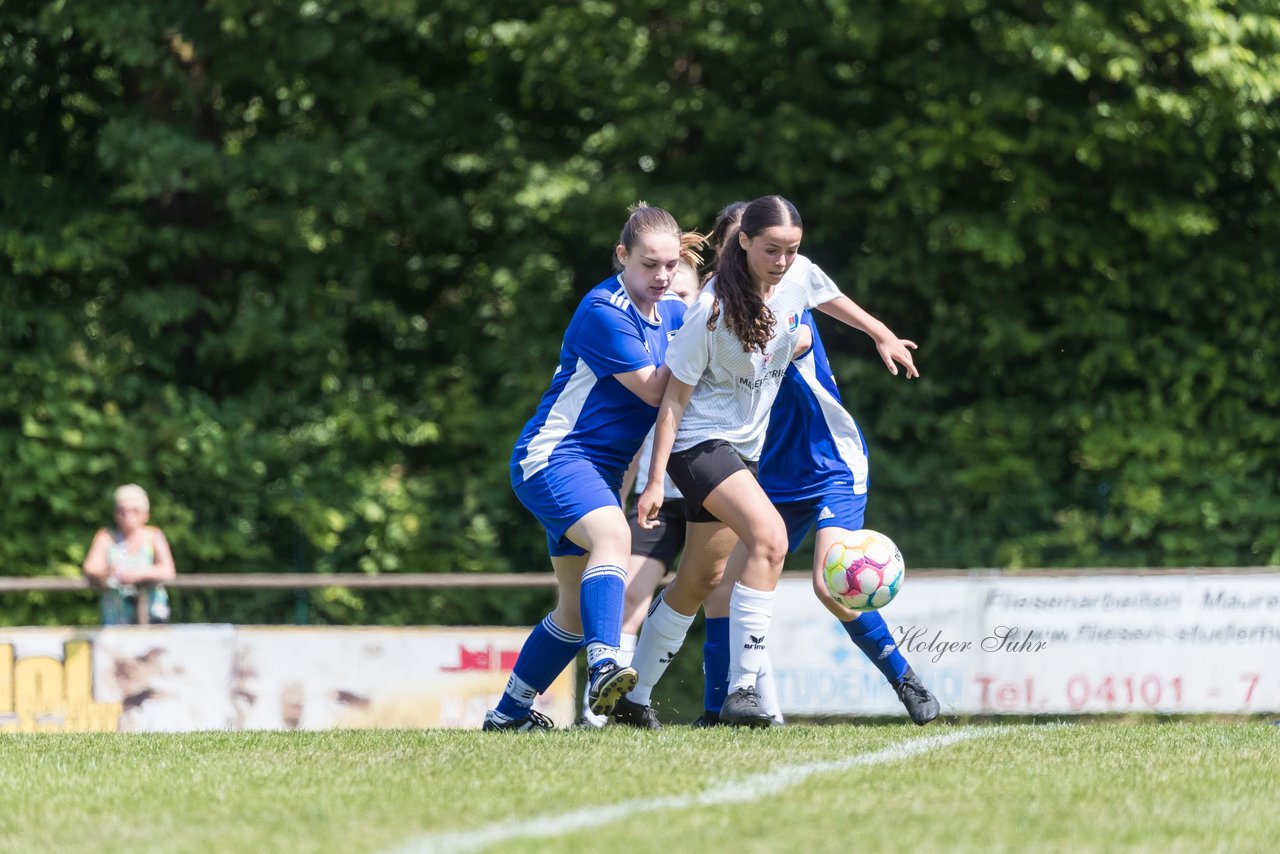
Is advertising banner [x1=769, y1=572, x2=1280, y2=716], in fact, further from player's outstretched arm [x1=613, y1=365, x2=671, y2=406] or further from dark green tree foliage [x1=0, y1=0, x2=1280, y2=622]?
player's outstretched arm [x1=613, y1=365, x2=671, y2=406]

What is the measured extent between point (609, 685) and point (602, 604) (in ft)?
1.28

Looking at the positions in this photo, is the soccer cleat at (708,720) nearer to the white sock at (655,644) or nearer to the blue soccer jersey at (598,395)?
the white sock at (655,644)

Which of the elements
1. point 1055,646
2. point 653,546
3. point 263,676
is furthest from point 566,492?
point 1055,646

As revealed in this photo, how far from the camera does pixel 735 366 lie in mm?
5801

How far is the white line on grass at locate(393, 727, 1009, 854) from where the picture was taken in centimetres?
362

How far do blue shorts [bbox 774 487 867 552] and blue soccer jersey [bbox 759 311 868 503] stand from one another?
27 mm

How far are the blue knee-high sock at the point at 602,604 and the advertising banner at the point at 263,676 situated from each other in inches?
188

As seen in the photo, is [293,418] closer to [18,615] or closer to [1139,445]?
[18,615]

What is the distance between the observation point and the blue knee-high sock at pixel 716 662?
6.50 m

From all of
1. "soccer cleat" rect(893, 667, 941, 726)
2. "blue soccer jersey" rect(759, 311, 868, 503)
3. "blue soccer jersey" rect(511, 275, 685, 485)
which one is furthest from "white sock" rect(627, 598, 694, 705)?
"soccer cleat" rect(893, 667, 941, 726)

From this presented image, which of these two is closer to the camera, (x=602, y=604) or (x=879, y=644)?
(x=602, y=604)

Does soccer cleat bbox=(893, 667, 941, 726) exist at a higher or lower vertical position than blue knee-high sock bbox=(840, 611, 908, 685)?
lower

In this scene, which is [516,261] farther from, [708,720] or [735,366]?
[735,366]

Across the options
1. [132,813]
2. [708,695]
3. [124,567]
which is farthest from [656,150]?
[132,813]
